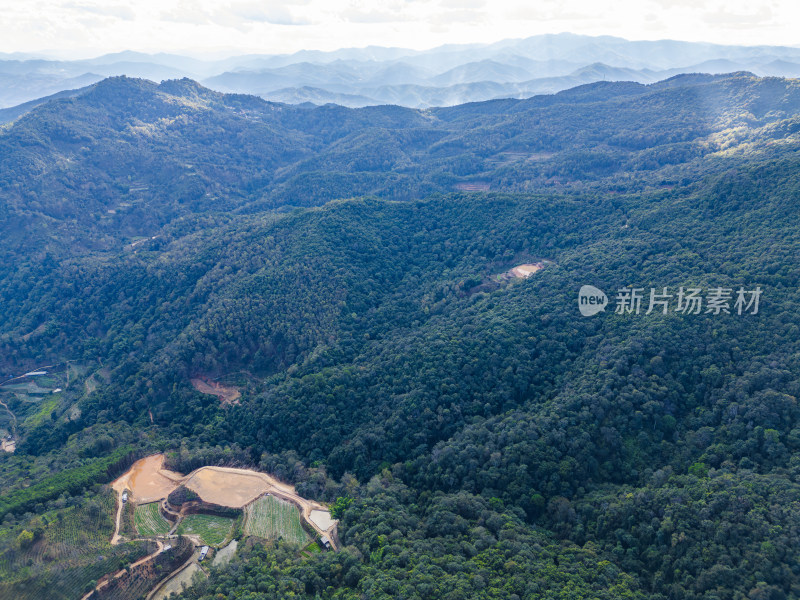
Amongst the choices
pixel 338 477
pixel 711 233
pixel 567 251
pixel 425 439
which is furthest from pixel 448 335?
pixel 711 233

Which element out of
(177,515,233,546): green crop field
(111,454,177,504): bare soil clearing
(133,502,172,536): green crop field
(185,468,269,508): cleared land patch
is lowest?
(177,515,233,546): green crop field

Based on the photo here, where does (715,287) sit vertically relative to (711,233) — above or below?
below

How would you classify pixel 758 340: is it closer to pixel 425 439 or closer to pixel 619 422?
pixel 619 422

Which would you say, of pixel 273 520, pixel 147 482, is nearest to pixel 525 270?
pixel 273 520

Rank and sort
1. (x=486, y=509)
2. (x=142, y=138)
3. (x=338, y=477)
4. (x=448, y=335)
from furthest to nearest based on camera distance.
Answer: (x=142, y=138) → (x=448, y=335) → (x=338, y=477) → (x=486, y=509)

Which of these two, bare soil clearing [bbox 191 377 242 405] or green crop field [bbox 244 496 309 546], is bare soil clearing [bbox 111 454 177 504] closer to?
green crop field [bbox 244 496 309 546]

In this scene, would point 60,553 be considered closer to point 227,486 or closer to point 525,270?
point 227,486

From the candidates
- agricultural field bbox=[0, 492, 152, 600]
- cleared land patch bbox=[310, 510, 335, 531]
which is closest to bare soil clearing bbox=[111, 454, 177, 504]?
agricultural field bbox=[0, 492, 152, 600]
